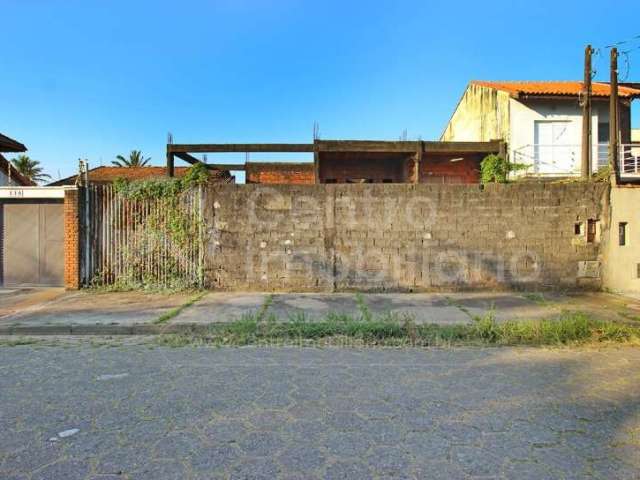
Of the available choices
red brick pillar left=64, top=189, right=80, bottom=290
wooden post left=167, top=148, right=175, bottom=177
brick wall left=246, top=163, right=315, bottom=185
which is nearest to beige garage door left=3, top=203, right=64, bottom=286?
red brick pillar left=64, top=189, right=80, bottom=290

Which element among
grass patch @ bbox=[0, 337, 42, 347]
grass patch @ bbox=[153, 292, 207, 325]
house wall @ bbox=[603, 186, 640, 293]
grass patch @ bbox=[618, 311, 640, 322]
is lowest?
grass patch @ bbox=[0, 337, 42, 347]

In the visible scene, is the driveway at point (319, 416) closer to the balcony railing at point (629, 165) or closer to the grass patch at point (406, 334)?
the grass patch at point (406, 334)

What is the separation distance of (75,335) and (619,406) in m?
7.04

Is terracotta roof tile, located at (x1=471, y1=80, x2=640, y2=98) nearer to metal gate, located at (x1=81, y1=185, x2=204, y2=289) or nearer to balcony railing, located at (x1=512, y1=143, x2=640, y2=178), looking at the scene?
balcony railing, located at (x1=512, y1=143, x2=640, y2=178)

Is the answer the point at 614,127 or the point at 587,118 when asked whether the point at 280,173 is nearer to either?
the point at 587,118

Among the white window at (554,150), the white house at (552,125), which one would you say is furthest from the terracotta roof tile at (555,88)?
the white window at (554,150)

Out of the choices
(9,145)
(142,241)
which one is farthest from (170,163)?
(142,241)

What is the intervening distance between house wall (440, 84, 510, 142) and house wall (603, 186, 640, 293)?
23.5 feet

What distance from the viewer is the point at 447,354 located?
5.55 m

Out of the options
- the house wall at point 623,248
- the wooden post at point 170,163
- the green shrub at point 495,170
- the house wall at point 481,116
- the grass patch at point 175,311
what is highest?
the house wall at point 481,116

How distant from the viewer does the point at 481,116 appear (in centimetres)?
1905

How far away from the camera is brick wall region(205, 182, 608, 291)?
10.4 metres

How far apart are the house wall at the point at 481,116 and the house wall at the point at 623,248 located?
716 cm

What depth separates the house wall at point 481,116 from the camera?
1712cm
